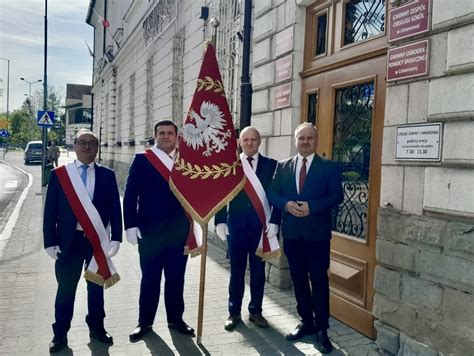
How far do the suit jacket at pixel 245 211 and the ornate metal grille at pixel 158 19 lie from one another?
803 centimetres

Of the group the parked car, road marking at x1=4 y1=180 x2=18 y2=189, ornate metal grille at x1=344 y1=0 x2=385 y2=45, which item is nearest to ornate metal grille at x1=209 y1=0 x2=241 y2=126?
ornate metal grille at x1=344 y1=0 x2=385 y2=45

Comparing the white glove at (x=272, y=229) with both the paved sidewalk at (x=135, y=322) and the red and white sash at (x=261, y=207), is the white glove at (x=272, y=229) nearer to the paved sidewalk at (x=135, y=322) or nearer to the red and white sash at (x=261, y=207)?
the red and white sash at (x=261, y=207)

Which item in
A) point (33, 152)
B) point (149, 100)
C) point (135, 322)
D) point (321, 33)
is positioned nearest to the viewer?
point (135, 322)

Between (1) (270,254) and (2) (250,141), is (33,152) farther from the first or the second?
(1) (270,254)

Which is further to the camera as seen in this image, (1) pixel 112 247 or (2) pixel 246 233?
(2) pixel 246 233

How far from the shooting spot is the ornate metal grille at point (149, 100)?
13898mm

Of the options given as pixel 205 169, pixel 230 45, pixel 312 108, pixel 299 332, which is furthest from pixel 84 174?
pixel 230 45

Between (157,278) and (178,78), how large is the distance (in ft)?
25.3

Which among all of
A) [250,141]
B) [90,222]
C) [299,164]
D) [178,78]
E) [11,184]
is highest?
[178,78]

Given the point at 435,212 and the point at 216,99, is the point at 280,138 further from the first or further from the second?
the point at 435,212

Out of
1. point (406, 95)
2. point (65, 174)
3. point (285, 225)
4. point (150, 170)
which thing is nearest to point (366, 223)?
point (285, 225)

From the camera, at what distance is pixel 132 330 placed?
421 centimetres

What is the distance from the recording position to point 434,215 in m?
3.26

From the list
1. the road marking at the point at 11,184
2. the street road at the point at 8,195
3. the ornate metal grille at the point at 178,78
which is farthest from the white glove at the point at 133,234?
the road marking at the point at 11,184
